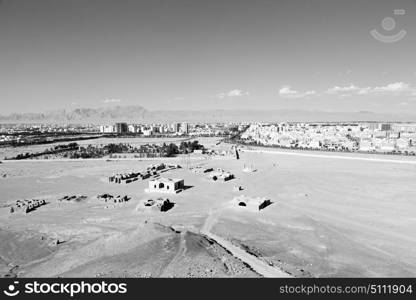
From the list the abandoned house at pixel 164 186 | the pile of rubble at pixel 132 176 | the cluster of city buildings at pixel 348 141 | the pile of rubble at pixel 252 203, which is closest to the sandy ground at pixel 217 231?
the pile of rubble at pixel 252 203

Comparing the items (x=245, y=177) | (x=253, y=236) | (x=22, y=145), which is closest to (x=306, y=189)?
(x=245, y=177)

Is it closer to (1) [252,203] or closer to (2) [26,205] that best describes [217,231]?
(1) [252,203]

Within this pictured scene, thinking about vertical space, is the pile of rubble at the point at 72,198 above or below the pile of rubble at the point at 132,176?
below

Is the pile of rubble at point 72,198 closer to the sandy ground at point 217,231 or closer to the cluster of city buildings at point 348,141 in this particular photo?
the sandy ground at point 217,231

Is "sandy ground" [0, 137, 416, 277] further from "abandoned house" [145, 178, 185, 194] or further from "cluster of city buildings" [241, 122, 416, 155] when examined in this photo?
"cluster of city buildings" [241, 122, 416, 155]

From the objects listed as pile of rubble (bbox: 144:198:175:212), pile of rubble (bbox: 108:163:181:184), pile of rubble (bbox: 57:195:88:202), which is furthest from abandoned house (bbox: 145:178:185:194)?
pile of rubble (bbox: 108:163:181:184)

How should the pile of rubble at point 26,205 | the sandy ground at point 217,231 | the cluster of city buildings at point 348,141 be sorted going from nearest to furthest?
the sandy ground at point 217,231 → the pile of rubble at point 26,205 → the cluster of city buildings at point 348,141

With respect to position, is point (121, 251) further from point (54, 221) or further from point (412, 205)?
point (412, 205)

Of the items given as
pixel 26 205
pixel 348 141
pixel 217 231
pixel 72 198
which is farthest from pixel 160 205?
pixel 348 141
